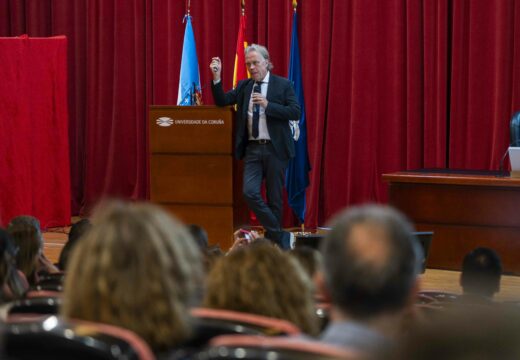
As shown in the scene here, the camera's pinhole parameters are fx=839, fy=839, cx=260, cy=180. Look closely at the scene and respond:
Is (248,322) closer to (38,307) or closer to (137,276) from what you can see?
(137,276)

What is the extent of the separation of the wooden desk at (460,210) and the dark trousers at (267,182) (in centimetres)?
88

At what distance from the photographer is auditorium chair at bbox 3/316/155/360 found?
1534mm

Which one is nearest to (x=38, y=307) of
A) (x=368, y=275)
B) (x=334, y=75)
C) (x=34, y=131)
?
(x=368, y=275)

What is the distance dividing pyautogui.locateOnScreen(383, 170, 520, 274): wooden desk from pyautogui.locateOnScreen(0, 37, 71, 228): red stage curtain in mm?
3660

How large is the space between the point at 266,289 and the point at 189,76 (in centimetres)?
615

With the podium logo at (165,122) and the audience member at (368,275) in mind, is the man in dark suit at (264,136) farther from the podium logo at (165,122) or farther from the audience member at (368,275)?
the audience member at (368,275)

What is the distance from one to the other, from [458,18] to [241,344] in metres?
6.87

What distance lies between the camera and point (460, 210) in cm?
621

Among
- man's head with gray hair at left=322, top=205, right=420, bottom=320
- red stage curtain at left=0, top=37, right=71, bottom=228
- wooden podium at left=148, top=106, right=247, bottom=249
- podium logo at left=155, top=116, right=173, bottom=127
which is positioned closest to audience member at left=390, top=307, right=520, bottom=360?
man's head with gray hair at left=322, top=205, right=420, bottom=320

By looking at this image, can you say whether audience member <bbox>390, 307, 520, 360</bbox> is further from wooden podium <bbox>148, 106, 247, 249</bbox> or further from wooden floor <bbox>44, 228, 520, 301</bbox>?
wooden podium <bbox>148, 106, 247, 249</bbox>

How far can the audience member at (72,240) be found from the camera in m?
3.84

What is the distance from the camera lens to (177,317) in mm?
1664

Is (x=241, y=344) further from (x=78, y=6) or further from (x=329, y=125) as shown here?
(x=78, y=6)


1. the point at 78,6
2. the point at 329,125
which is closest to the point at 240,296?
the point at 329,125
